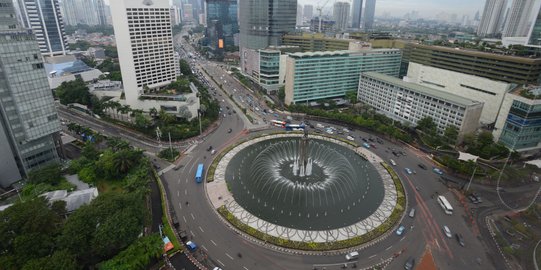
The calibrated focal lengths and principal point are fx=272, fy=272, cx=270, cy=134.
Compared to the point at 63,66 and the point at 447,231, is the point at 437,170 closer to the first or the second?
the point at 447,231

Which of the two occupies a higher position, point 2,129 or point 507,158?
point 2,129

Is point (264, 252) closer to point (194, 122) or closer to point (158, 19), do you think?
point (194, 122)

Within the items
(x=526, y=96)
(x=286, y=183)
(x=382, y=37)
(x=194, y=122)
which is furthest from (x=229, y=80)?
(x=526, y=96)

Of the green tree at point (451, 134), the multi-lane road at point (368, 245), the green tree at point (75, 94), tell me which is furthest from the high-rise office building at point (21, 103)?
the green tree at point (451, 134)

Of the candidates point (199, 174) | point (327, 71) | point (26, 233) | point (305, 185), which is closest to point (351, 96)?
point (327, 71)

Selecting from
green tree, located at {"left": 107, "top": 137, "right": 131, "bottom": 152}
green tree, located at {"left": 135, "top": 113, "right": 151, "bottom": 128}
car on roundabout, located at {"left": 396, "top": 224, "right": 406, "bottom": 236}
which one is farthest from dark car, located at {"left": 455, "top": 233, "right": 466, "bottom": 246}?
green tree, located at {"left": 135, "top": 113, "right": 151, "bottom": 128}

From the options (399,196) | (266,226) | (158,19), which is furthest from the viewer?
(158,19)

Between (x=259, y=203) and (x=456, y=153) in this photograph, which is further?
(x=456, y=153)
